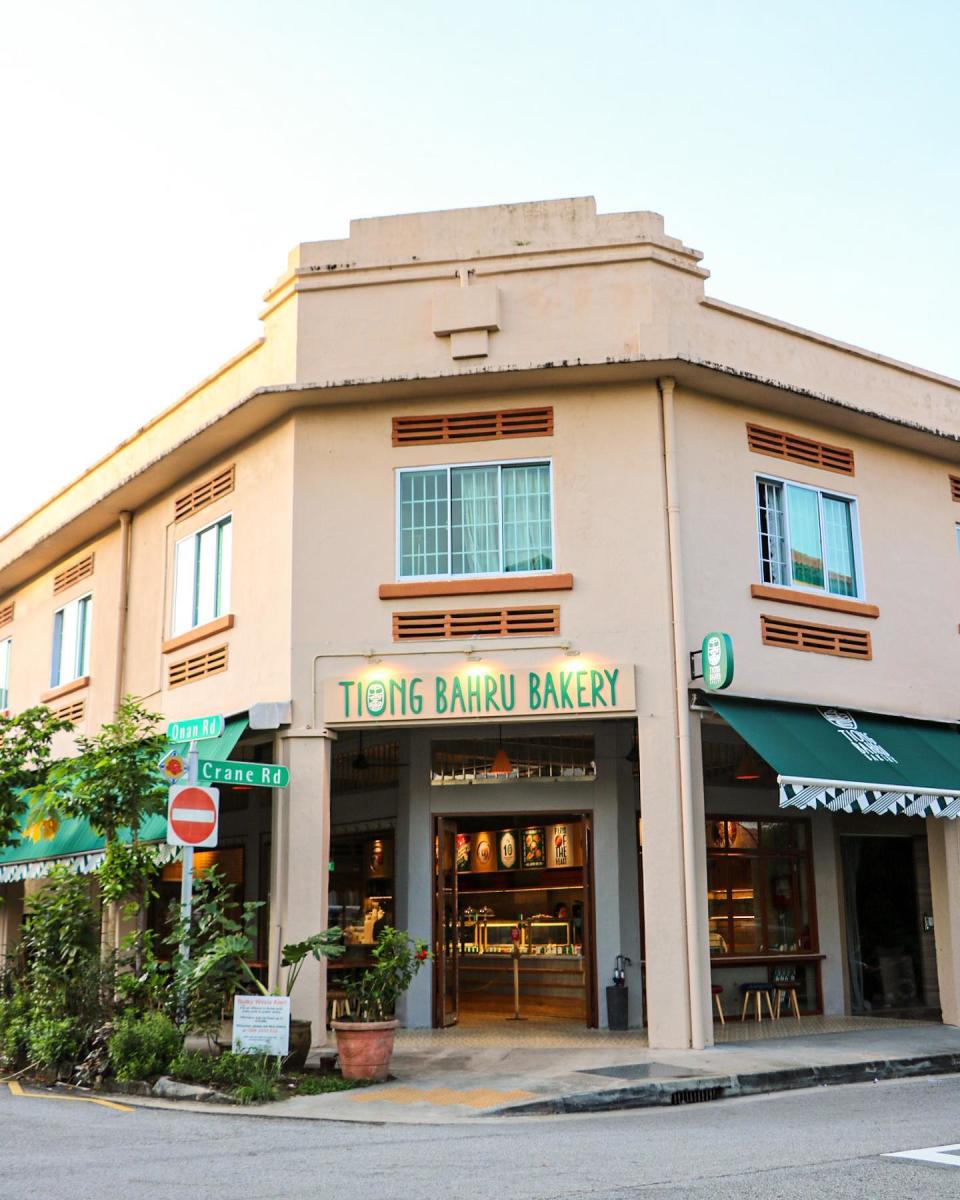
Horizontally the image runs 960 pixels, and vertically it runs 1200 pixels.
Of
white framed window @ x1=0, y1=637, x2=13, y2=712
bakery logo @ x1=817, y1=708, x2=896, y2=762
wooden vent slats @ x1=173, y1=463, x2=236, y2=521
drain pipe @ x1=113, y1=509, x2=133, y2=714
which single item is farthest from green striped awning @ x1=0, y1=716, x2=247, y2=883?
bakery logo @ x1=817, y1=708, x2=896, y2=762

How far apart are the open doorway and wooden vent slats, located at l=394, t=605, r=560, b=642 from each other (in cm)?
650

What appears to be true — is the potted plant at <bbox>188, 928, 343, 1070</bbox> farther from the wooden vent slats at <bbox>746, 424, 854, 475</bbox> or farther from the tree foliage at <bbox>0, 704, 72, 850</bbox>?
the wooden vent slats at <bbox>746, 424, 854, 475</bbox>

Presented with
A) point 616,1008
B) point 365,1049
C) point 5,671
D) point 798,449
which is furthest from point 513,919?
point 5,671

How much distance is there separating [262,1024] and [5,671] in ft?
46.2

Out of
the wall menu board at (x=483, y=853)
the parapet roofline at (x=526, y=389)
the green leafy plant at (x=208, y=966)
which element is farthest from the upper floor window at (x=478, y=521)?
the wall menu board at (x=483, y=853)

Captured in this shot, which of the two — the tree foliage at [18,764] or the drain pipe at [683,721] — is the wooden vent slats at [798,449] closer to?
the drain pipe at [683,721]

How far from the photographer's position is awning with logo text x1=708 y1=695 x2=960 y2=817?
14.6 meters

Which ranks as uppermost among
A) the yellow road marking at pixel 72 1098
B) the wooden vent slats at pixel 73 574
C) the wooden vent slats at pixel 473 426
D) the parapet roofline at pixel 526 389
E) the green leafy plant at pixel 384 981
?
the parapet roofline at pixel 526 389

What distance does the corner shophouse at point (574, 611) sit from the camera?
15.2 m

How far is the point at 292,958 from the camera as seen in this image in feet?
44.9

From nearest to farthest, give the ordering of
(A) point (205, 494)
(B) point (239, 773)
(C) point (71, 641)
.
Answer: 1. (B) point (239, 773)
2. (A) point (205, 494)
3. (C) point (71, 641)

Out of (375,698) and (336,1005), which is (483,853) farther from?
(375,698)

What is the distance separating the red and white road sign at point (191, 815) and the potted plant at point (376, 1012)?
212cm

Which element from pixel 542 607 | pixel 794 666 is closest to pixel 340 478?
pixel 542 607
